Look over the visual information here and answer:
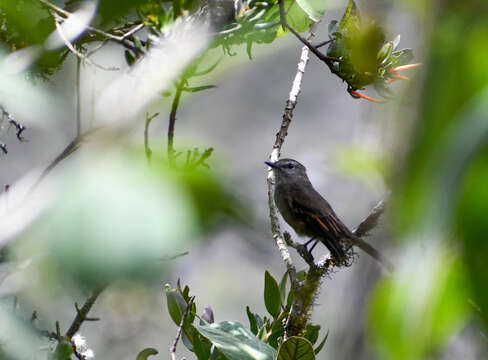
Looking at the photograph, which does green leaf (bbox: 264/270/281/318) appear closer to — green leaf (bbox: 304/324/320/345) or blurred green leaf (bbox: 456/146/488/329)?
green leaf (bbox: 304/324/320/345)

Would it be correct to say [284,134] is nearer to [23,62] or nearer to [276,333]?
[276,333]

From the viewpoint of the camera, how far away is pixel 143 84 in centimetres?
38

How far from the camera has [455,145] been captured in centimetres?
27

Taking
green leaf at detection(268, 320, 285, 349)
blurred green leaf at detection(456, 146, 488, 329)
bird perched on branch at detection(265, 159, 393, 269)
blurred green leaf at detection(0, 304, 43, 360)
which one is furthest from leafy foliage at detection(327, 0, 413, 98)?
bird perched on branch at detection(265, 159, 393, 269)

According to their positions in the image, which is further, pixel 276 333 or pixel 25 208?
pixel 276 333

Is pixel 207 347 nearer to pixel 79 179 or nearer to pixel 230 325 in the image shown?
pixel 230 325

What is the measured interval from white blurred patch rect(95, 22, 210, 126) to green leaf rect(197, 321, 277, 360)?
2.84 feet

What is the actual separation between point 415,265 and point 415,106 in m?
0.08

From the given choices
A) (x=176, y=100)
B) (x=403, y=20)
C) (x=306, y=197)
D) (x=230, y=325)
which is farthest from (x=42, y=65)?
(x=306, y=197)

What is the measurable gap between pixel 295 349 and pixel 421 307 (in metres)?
1.02

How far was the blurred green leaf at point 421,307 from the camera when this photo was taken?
29 cm

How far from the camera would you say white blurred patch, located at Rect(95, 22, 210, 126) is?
35cm

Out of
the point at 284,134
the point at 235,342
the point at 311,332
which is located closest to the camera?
the point at 235,342

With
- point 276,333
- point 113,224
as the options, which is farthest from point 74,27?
point 276,333
